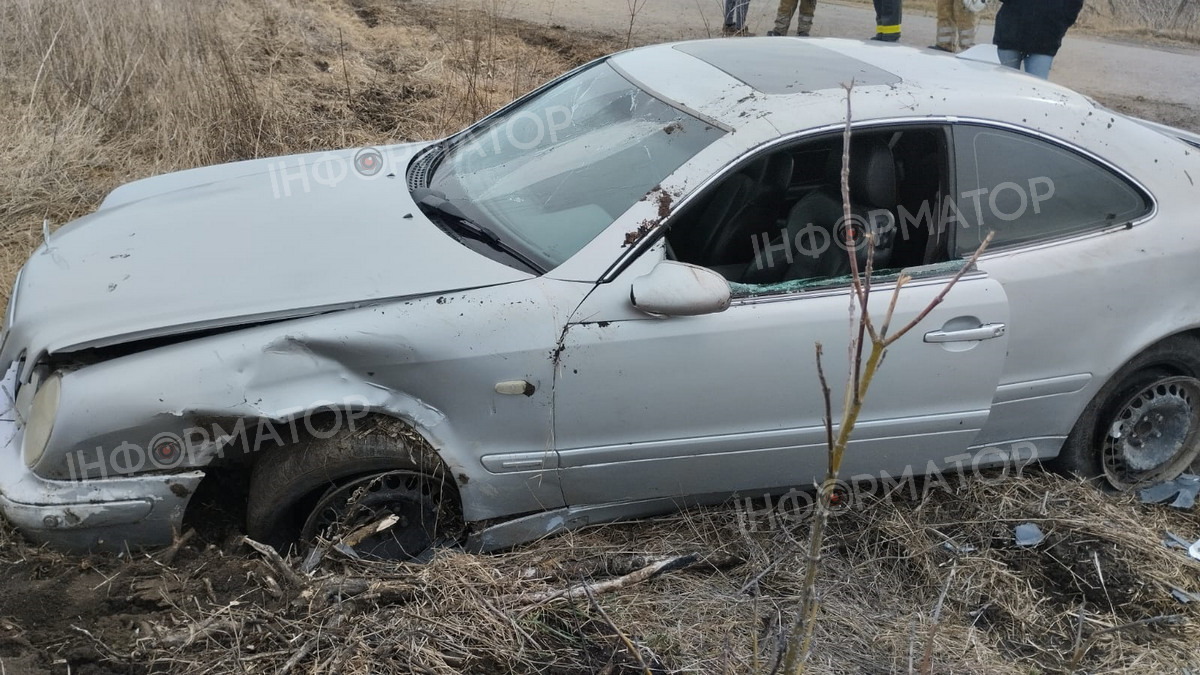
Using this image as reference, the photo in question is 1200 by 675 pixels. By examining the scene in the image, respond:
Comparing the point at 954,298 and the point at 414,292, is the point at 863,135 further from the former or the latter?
the point at 414,292

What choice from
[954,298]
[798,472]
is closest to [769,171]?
[954,298]

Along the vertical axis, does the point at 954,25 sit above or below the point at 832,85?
below

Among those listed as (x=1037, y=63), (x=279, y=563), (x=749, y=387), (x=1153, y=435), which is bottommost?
(x=279, y=563)

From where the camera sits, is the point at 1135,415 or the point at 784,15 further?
the point at 784,15

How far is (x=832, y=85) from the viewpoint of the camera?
2764 mm

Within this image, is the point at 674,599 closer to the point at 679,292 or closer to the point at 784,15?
the point at 679,292

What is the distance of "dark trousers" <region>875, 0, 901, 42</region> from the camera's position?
6965mm

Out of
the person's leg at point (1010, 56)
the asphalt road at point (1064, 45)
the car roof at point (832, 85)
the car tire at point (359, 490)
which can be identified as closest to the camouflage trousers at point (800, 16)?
the asphalt road at point (1064, 45)

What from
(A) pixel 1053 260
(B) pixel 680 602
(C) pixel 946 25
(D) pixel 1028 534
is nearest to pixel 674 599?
(B) pixel 680 602

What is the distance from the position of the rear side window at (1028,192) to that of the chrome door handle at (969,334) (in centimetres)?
26

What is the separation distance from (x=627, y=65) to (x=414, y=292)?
136 cm

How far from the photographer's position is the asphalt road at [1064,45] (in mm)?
8914

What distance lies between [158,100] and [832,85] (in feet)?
15.5

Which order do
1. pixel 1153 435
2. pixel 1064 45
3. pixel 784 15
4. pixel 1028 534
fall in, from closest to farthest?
pixel 1028 534 < pixel 1153 435 < pixel 784 15 < pixel 1064 45
